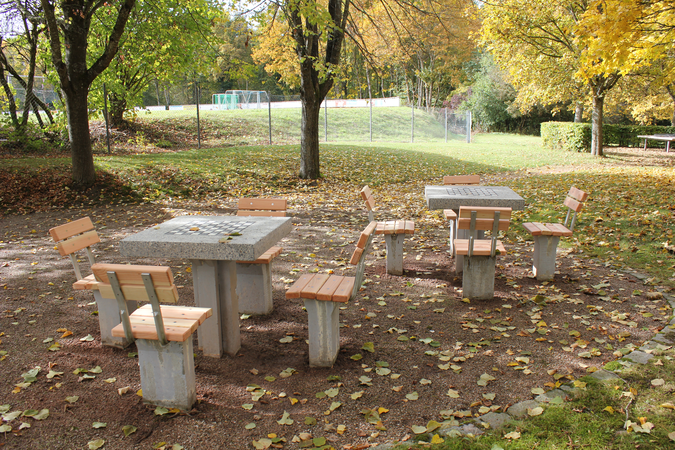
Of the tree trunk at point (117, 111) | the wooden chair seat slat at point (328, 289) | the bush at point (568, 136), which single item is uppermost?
the tree trunk at point (117, 111)

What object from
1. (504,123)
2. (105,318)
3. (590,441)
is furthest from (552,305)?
(504,123)

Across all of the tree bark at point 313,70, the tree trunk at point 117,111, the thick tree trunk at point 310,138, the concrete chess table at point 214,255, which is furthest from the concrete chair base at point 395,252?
the tree trunk at point 117,111

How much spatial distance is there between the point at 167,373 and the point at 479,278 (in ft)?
10.9

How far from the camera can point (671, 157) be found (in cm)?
1816

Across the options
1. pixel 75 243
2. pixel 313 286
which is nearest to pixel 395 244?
pixel 313 286

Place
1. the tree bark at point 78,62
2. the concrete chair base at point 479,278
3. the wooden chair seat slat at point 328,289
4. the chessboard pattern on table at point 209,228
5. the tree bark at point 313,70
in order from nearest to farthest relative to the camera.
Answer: the wooden chair seat slat at point 328,289
the chessboard pattern on table at point 209,228
the concrete chair base at point 479,278
the tree bark at point 78,62
the tree bark at point 313,70

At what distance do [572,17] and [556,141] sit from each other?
737cm

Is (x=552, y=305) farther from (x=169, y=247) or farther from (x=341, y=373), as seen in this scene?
(x=169, y=247)

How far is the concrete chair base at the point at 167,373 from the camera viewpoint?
315 cm

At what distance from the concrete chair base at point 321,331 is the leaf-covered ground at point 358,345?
0.30 ft

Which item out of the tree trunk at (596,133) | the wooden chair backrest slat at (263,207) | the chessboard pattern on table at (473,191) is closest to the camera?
the wooden chair backrest slat at (263,207)

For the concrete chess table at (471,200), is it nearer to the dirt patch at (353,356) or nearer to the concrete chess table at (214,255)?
the dirt patch at (353,356)

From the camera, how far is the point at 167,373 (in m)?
3.18

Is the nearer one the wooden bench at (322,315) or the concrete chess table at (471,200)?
the wooden bench at (322,315)
